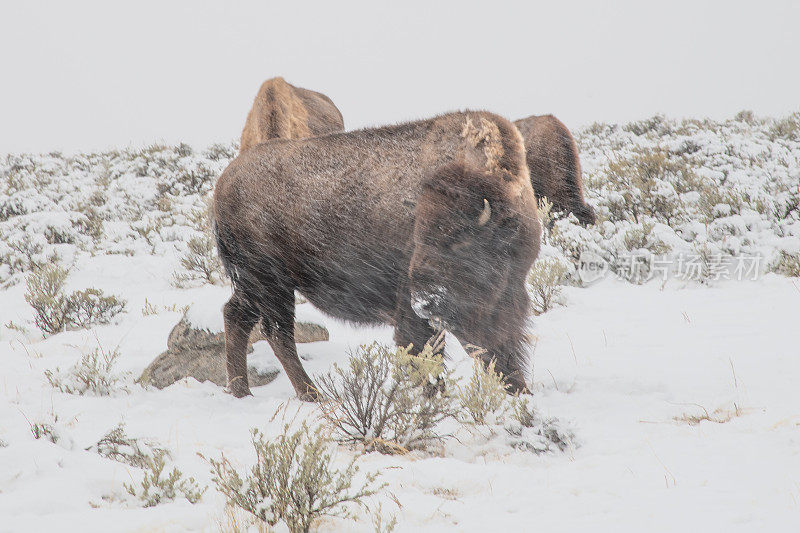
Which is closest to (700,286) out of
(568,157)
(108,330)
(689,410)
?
(568,157)

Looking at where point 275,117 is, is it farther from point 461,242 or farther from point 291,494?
point 291,494

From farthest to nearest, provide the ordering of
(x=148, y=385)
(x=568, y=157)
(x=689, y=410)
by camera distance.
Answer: (x=568, y=157)
(x=148, y=385)
(x=689, y=410)

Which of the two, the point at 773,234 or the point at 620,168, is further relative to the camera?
the point at 620,168

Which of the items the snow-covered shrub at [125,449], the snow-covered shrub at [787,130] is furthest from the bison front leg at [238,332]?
the snow-covered shrub at [787,130]

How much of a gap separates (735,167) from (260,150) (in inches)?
369

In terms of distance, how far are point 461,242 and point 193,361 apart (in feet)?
7.94

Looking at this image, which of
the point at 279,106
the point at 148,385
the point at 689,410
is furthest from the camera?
the point at 279,106

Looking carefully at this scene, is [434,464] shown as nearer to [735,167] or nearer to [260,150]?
[260,150]

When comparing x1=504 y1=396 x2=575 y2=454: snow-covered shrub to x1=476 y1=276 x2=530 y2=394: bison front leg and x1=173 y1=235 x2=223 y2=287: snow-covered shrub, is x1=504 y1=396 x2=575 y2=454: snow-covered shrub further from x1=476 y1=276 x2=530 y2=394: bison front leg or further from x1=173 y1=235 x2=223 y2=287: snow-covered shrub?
x1=173 y1=235 x2=223 y2=287: snow-covered shrub

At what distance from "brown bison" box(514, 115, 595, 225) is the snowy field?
19.8 inches

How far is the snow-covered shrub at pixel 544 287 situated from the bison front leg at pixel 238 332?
2.90 meters

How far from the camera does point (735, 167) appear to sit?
10.2 m

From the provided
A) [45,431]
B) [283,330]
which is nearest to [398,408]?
[283,330]

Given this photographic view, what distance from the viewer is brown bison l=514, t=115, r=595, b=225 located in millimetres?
8211
